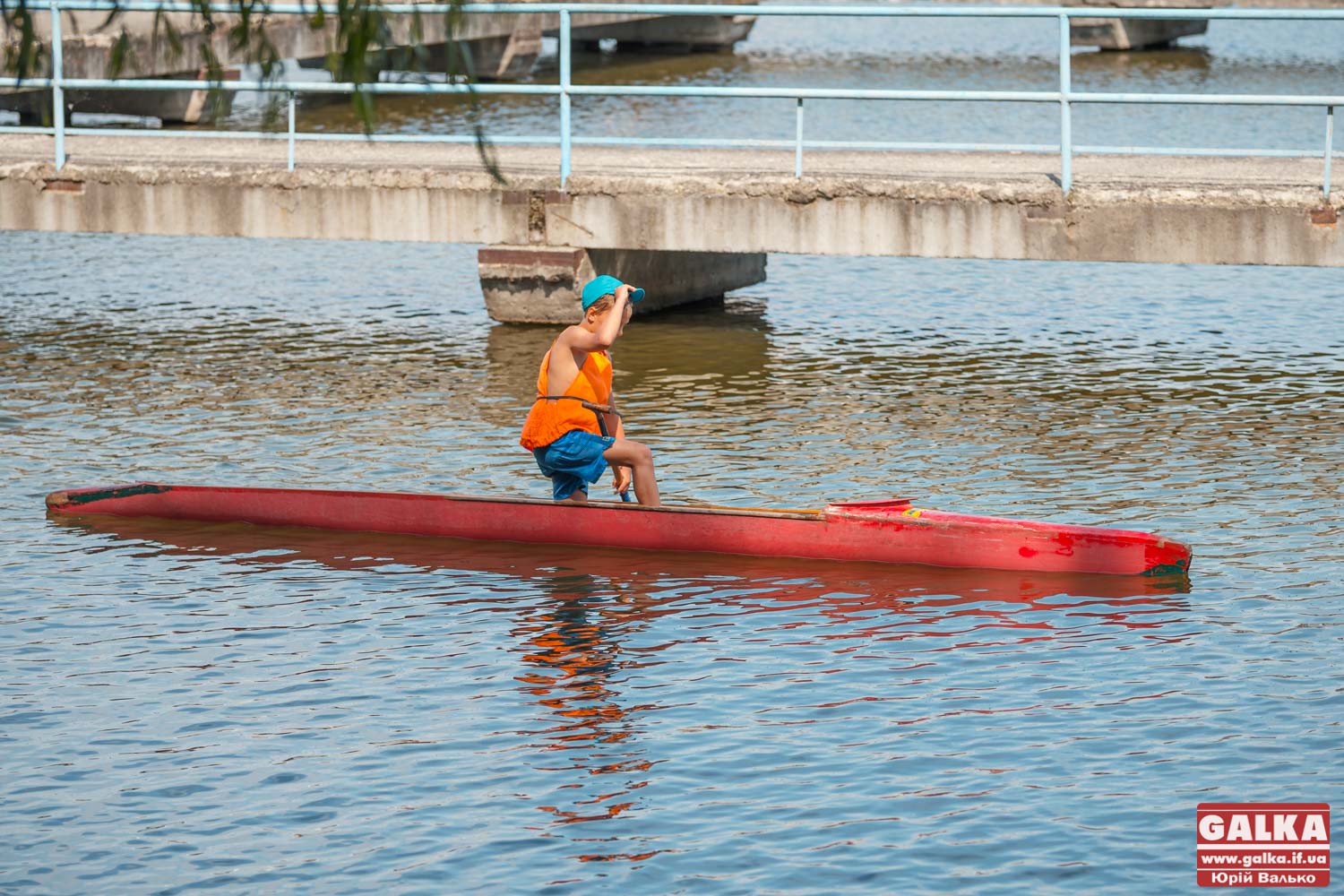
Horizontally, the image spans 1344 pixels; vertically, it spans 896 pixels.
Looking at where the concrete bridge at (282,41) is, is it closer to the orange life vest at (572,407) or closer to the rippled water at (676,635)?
the rippled water at (676,635)

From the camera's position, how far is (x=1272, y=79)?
36.1 meters

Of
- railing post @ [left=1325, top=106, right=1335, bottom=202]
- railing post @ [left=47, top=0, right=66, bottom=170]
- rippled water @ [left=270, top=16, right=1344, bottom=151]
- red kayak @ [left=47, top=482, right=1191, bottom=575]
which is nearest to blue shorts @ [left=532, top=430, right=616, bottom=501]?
red kayak @ [left=47, top=482, right=1191, bottom=575]

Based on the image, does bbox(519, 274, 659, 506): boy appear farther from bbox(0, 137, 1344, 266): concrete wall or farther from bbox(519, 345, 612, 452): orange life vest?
bbox(0, 137, 1344, 266): concrete wall

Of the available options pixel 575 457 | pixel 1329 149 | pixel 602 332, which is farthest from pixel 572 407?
pixel 1329 149

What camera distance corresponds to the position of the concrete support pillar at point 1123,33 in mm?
40906

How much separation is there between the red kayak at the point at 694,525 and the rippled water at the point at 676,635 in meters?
0.11

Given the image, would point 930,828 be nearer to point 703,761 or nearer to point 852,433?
point 703,761

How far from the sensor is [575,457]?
10406 mm

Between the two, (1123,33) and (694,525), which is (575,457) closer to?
(694,525)

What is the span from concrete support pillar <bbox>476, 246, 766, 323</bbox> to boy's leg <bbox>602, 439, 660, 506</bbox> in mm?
5489

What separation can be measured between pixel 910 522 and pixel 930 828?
3.30 meters

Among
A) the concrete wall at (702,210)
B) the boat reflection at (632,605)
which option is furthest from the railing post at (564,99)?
the boat reflection at (632,605)

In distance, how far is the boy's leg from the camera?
10.5m

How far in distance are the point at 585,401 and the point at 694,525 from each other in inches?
34.0
